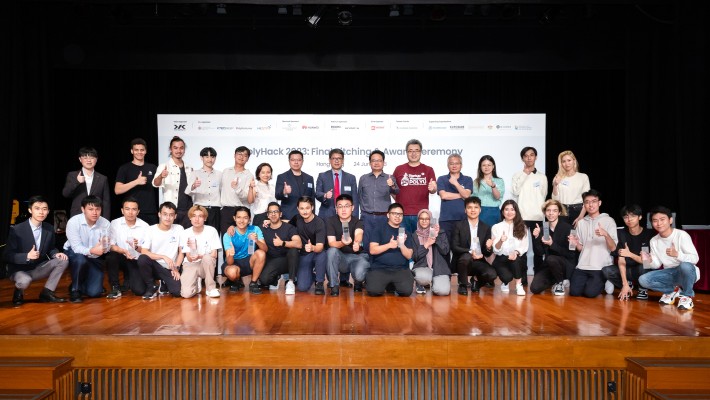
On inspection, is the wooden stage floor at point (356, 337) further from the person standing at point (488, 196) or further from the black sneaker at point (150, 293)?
the person standing at point (488, 196)

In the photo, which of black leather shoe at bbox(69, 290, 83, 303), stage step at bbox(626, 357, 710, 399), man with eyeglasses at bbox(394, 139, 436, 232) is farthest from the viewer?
man with eyeglasses at bbox(394, 139, 436, 232)

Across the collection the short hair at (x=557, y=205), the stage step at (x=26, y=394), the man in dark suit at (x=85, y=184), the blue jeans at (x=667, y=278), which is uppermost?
the man in dark suit at (x=85, y=184)

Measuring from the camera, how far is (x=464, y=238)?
5656 mm

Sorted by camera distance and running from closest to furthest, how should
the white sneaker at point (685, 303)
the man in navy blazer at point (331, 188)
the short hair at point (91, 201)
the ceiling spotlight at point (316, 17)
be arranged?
the white sneaker at point (685, 303), the short hair at point (91, 201), the man in navy blazer at point (331, 188), the ceiling spotlight at point (316, 17)

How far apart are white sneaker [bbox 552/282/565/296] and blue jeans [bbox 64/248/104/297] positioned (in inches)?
168

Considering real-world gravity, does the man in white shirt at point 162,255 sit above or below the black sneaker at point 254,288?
above

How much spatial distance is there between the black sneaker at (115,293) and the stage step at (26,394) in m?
1.94

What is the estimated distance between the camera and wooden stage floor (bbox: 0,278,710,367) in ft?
11.6

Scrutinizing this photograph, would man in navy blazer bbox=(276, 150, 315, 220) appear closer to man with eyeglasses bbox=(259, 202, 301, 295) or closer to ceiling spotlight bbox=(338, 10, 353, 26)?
man with eyeglasses bbox=(259, 202, 301, 295)

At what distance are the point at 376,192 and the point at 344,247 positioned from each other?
696 millimetres

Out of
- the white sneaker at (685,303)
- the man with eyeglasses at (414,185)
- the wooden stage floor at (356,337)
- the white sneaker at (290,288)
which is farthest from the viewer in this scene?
the man with eyeglasses at (414,185)

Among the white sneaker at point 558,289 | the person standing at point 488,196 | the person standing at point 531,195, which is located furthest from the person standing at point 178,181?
the white sneaker at point 558,289

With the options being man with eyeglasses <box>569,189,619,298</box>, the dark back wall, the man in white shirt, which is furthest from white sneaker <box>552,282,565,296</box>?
the man in white shirt

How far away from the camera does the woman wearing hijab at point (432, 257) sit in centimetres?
548
